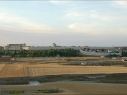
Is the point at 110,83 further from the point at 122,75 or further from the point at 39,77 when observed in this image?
the point at 39,77

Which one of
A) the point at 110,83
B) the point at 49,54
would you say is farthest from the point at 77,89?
the point at 49,54

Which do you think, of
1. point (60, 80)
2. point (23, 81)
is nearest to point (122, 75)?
point (60, 80)

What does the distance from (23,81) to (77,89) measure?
21.6 ft

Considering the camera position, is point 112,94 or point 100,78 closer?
point 112,94

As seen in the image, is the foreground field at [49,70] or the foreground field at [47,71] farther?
the foreground field at [49,70]

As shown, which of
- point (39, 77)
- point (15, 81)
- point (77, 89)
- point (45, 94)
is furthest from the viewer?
point (39, 77)

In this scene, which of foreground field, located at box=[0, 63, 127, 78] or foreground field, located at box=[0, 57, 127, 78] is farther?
foreground field, located at box=[0, 57, 127, 78]

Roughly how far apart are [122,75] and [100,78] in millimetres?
3645

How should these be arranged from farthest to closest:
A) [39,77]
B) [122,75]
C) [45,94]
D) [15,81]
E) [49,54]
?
[49,54] < [122,75] < [39,77] < [15,81] < [45,94]

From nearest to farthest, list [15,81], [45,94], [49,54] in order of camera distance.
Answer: [45,94]
[15,81]
[49,54]

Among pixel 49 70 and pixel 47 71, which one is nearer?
pixel 47 71

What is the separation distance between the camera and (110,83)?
2589 centimetres

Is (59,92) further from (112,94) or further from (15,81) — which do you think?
(15,81)

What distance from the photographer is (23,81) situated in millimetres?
25469
